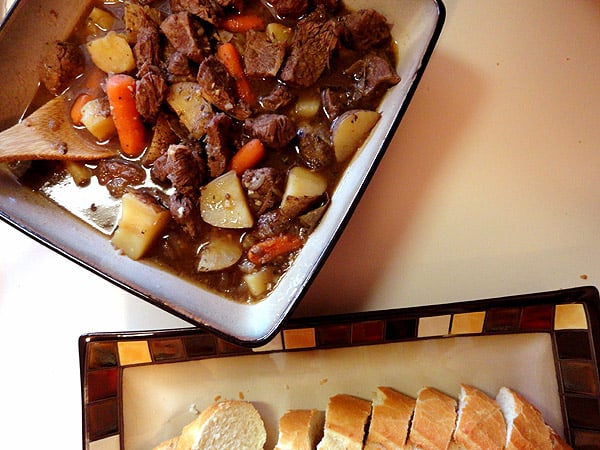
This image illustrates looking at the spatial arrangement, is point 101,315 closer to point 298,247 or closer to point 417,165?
point 298,247

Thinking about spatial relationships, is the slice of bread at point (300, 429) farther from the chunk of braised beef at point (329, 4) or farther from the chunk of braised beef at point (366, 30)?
the chunk of braised beef at point (329, 4)

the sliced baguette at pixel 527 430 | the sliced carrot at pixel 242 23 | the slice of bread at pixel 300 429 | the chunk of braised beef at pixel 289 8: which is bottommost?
the slice of bread at pixel 300 429

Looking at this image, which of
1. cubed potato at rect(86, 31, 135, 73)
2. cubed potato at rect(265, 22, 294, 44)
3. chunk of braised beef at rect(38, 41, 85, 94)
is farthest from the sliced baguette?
chunk of braised beef at rect(38, 41, 85, 94)

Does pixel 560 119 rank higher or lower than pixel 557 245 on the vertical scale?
higher

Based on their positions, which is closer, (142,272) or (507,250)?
(142,272)

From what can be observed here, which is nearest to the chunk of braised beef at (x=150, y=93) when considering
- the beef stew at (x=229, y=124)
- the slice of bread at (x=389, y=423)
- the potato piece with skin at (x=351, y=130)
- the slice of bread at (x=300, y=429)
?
the beef stew at (x=229, y=124)

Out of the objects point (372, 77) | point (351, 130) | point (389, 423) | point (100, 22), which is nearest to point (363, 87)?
point (372, 77)

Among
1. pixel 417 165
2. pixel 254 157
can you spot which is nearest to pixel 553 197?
pixel 417 165
